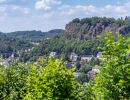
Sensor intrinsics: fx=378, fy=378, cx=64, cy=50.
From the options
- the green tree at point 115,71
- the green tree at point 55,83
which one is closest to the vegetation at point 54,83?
the green tree at point 55,83

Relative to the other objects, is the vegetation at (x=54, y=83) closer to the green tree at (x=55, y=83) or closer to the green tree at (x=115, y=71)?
the green tree at (x=55, y=83)

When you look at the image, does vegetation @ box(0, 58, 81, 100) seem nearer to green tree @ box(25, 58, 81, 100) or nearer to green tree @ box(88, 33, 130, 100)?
green tree @ box(25, 58, 81, 100)

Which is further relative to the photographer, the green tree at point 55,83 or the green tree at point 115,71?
the green tree at point 55,83

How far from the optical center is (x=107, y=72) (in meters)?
17.5

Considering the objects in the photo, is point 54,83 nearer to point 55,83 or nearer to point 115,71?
point 55,83

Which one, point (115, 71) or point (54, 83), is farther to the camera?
point (54, 83)

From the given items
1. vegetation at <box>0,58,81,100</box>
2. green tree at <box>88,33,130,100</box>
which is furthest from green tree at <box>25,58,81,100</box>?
green tree at <box>88,33,130,100</box>

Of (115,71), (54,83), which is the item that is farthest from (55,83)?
(115,71)

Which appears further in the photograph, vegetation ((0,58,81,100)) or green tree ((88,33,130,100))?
vegetation ((0,58,81,100))

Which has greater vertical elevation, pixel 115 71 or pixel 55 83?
pixel 115 71

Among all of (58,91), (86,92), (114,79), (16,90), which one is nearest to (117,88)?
(114,79)

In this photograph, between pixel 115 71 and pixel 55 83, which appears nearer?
pixel 115 71

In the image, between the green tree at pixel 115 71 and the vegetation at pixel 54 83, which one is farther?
the vegetation at pixel 54 83

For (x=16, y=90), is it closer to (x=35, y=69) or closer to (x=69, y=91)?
(x=35, y=69)
